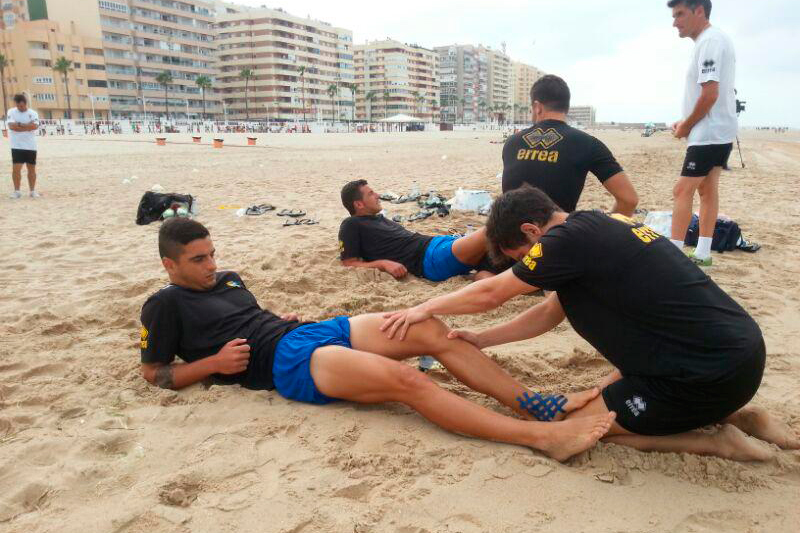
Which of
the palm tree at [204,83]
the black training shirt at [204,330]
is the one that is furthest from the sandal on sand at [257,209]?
the palm tree at [204,83]

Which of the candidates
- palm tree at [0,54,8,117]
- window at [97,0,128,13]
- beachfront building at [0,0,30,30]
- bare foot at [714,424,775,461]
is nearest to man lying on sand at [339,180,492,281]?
bare foot at [714,424,775,461]

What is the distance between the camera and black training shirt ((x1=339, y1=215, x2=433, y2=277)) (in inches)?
187

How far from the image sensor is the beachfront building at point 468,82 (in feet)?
477

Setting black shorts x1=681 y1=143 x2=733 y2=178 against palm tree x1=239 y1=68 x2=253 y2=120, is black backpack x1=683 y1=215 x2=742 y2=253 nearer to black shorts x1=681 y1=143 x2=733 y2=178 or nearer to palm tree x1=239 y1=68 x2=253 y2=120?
black shorts x1=681 y1=143 x2=733 y2=178

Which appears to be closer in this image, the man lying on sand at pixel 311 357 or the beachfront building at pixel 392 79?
the man lying on sand at pixel 311 357

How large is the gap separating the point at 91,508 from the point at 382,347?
4.23 feet

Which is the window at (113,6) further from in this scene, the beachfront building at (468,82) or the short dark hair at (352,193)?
the short dark hair at (352,193)

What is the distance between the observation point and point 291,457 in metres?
2.12

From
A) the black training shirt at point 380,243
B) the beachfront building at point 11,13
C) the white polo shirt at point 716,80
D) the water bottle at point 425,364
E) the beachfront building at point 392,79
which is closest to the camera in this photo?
the water bottle at point 425,364

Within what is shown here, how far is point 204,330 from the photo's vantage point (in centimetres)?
272

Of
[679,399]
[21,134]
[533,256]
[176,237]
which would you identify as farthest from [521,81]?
[679,399]

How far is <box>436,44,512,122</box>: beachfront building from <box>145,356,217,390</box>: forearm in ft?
469

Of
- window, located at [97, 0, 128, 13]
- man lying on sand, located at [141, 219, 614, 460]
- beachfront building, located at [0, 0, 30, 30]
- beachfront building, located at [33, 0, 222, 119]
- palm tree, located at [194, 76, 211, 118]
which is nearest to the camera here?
man lying on sand, located at [141, 219, 614, 460]

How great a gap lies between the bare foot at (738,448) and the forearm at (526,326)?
822 millimetres
